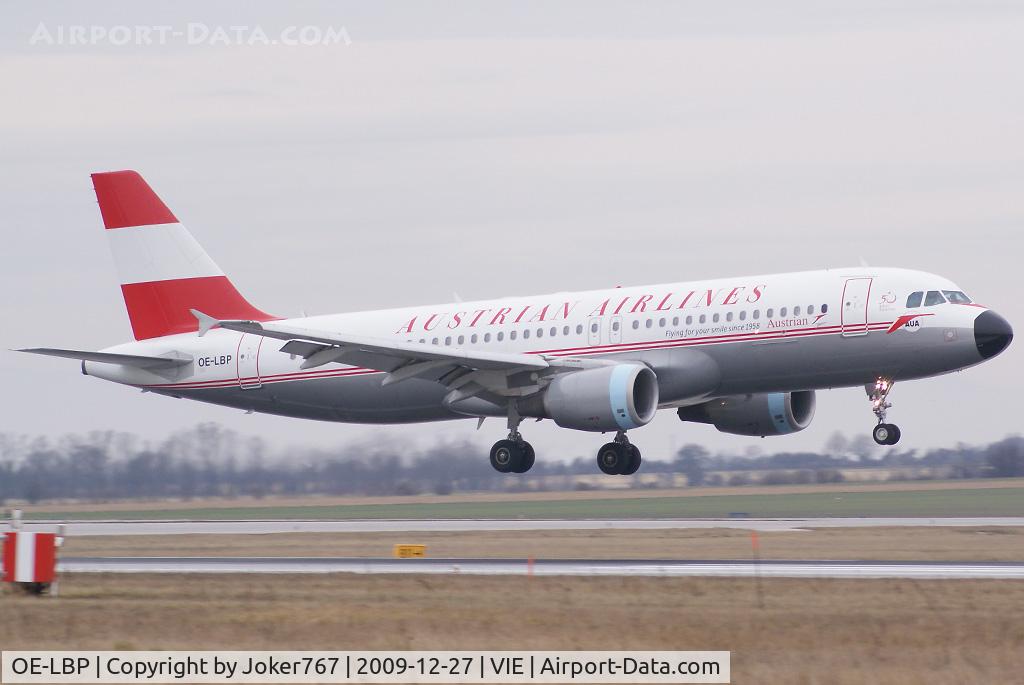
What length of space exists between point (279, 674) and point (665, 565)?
1358 centimetres

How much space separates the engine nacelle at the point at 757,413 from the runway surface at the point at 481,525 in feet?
8.34

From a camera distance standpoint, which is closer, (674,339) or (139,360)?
(674,339)

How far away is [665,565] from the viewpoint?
30344mm

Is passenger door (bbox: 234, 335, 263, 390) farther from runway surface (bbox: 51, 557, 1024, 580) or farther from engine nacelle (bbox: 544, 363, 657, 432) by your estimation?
runway surface (bbox: 51, 557, 1024, 580)

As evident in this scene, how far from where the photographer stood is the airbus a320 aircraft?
128 feet

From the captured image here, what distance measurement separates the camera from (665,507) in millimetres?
53500

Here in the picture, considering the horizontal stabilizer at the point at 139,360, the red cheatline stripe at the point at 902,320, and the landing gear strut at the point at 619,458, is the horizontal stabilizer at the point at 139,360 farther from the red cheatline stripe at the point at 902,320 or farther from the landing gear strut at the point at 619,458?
the red cheatline stripe at the point at 902,320

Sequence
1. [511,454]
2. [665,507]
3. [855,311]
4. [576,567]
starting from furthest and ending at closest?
[665,507] < [511,454] < [855,311] < [576,567]

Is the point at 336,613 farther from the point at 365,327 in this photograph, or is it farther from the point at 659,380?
the point at 365,327

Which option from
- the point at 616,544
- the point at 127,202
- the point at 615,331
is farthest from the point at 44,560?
the point at 127,202

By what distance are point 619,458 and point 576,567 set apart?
49.5 feet

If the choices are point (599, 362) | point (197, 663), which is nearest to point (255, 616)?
point (197, 663)

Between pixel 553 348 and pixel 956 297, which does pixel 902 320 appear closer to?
pixel 956 297

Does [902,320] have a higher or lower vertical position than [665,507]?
higher
